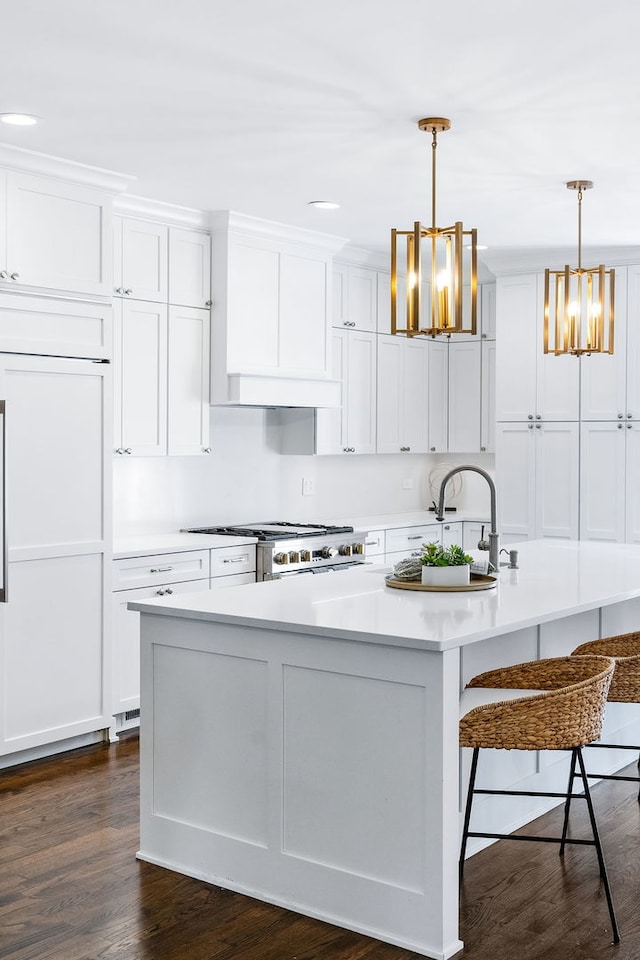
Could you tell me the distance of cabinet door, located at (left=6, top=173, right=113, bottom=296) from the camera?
4289mm

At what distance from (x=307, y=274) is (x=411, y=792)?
12.7ft

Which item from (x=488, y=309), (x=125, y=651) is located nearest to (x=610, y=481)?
(x=488, y=309)

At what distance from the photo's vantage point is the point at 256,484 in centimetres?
628

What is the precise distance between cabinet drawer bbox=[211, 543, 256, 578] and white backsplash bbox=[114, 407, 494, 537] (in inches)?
22.1

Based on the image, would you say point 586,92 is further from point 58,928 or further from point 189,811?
point 58,928

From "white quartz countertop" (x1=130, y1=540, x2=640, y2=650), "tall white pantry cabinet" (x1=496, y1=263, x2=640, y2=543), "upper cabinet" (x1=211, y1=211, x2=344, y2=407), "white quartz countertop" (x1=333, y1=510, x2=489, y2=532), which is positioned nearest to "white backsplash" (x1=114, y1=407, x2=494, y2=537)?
"white quartz countertop" (x1=333, y1=510, x2=489, y2=532)

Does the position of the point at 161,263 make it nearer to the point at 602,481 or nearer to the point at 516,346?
the point at 516,346

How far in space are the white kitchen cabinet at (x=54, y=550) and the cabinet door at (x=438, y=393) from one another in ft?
10.5

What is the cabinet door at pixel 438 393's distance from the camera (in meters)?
7.34

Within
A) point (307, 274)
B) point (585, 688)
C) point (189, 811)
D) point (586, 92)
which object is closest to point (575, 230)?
point (307, 274)

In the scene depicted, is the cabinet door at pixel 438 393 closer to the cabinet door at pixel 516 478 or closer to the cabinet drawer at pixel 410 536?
the cabinet door at pixel 516 478

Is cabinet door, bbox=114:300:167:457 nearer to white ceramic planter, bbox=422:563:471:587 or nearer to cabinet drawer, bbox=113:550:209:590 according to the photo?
cabinet drawer, bbox=113:550:209:590

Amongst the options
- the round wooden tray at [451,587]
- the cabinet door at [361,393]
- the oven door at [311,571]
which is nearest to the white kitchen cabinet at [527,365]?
the cabinet door at [361,393]

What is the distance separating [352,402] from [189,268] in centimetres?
164
